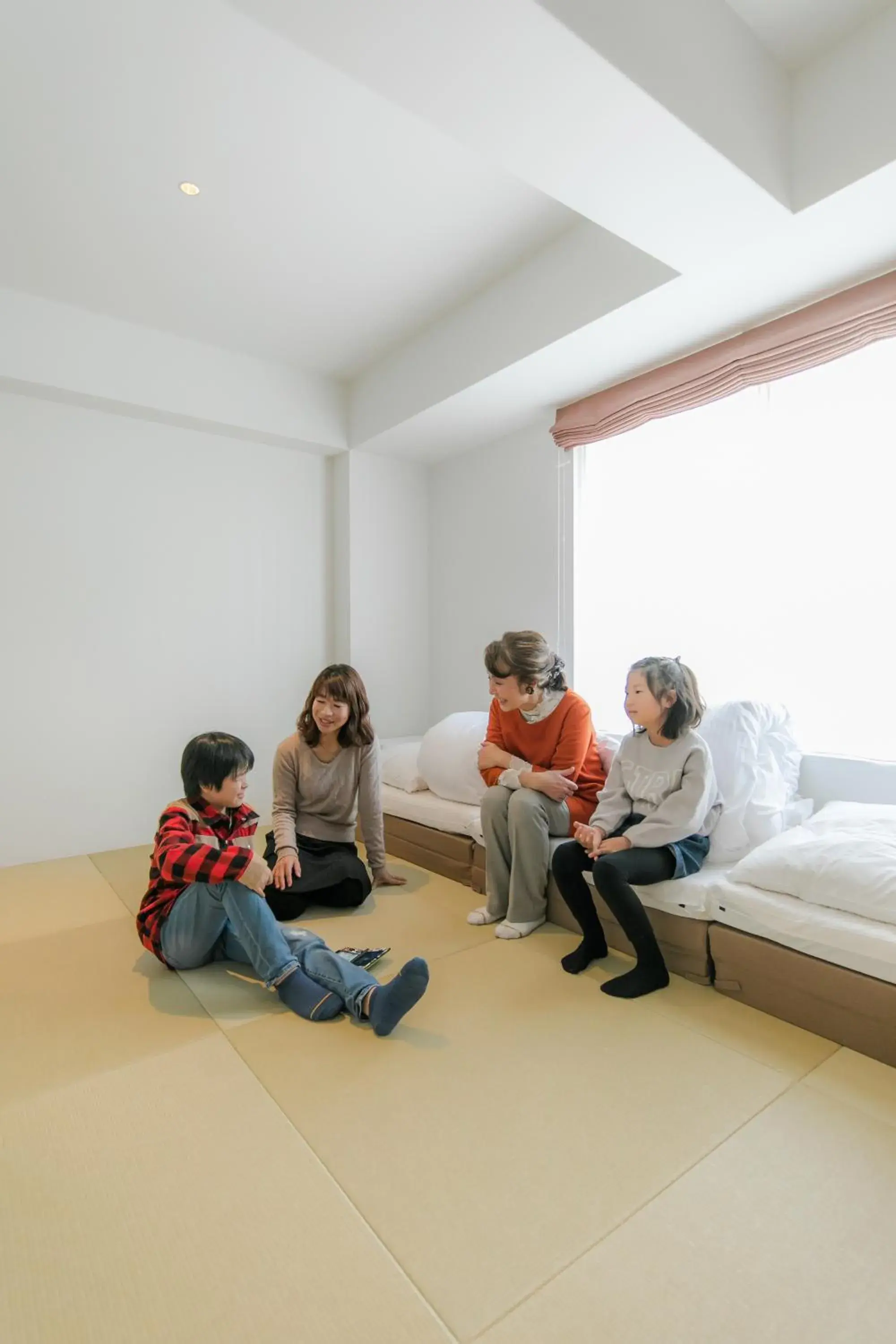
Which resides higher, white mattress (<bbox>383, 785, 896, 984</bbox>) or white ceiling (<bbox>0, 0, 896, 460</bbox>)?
white ceiling (<bbox>0, 0, 896, 460</bbox>)

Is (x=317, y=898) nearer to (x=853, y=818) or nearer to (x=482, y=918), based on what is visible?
(x=482, y=918)

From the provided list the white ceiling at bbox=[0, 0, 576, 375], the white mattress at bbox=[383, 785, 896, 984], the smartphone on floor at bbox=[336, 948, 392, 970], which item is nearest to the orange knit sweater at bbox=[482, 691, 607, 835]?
the white mattress at bbox=[383, 785, 896, 984]

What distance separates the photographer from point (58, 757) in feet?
11.8

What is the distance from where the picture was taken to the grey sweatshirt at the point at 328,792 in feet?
9.32

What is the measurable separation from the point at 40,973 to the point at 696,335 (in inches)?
134

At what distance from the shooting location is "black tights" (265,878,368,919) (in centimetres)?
270

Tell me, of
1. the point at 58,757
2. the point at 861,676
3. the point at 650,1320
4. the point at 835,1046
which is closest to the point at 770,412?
the point at 861,676

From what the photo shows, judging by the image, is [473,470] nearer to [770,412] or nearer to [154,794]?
[770,412]

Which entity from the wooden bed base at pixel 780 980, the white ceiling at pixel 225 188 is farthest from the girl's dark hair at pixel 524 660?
the white ceiling at pixel 225 188

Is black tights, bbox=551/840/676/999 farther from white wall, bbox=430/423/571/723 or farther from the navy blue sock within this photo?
white wall, bbox=430/423/571/723

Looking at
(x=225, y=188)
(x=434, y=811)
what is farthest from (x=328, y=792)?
(x=225, y=188)

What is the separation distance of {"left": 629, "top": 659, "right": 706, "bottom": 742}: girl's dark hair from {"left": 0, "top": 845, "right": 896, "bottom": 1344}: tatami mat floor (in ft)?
2.61

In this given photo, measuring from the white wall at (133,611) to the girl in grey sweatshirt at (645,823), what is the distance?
8.11ft

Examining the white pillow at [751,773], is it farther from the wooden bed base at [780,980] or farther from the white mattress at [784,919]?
the wooden bed base at [780,980]
